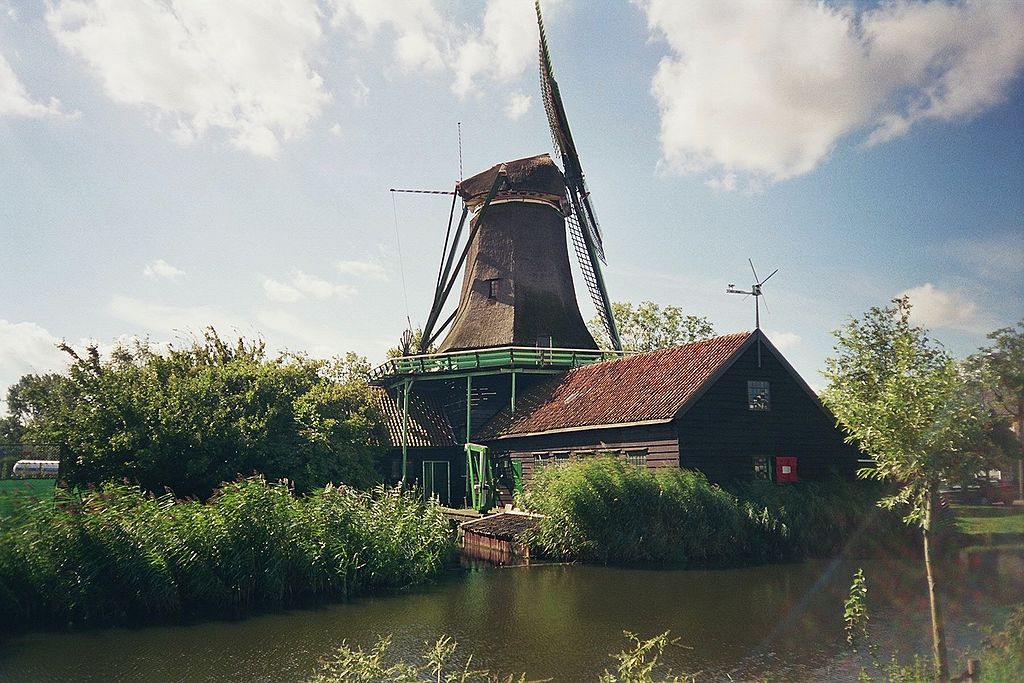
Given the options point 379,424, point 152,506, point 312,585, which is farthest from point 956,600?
point 379,424

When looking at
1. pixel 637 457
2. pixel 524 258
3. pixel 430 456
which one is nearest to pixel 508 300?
pixel 524 258

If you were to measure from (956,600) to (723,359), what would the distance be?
31.0 ft

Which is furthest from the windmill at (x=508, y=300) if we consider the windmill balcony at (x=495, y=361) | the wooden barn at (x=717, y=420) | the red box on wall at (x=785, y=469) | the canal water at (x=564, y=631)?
the canal water at (x=564, y=631)

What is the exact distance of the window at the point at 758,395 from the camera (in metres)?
22.5

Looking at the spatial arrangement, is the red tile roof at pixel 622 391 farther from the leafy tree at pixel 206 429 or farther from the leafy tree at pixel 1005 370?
the leafy tree at pixel 1005 370

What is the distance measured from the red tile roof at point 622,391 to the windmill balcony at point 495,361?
35.9 inches

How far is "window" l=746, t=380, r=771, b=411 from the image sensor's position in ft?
73.8

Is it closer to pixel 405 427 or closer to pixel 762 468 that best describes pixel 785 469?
pixel 762 468

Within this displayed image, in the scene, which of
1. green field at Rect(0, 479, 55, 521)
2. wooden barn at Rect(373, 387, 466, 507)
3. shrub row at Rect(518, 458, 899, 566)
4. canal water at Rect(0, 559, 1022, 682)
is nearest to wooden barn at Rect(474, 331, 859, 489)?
shrub row at Rect(518, 458, 899, 566)

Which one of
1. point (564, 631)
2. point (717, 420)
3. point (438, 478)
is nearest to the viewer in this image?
point (564, 631)

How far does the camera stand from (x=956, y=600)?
13.7 m

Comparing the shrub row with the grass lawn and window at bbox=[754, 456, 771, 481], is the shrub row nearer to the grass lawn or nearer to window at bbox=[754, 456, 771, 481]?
window at bbox=[754, 456, 771, 481]

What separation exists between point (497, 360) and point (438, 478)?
5.12 m

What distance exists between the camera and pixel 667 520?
62.8 feet
